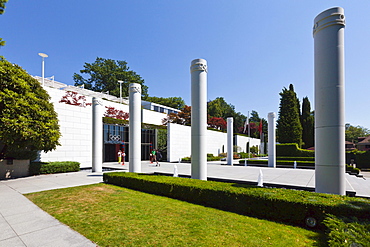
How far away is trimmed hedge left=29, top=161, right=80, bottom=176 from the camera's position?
49.0 feet

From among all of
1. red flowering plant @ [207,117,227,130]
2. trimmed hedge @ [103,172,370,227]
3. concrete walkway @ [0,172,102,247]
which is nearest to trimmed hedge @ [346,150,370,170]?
red flowering plant @ [207,117,227,130]

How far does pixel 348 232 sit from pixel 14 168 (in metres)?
18.5

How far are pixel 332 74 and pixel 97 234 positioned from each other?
27.9ft

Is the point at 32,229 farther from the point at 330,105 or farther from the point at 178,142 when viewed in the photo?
the point at 178,142

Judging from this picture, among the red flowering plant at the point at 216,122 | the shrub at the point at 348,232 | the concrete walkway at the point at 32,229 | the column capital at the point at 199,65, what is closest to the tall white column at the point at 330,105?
the shrub at the point at 348,232

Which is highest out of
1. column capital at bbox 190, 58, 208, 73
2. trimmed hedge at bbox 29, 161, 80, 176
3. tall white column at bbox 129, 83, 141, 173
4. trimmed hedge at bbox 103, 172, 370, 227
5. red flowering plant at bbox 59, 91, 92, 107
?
red flowering plant at bbox 59, 91, 92, 107

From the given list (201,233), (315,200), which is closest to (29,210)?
(201,233)

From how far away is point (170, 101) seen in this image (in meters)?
63.1

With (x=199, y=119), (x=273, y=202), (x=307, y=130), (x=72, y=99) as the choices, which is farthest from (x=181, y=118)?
(x=273, y=202)

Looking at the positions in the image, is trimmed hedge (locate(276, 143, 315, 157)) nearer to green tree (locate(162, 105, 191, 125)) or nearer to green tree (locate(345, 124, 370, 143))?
green tree (locate(162, 105, 191, 125))

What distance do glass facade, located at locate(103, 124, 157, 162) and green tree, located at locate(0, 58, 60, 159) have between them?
1151cm

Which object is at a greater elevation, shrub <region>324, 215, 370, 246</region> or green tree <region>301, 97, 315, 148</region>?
green tree <region>301, 97, 315, 148</region>

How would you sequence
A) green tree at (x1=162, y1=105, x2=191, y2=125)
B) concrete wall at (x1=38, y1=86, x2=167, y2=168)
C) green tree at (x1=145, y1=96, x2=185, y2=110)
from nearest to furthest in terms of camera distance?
concrete wall at (x1=38, y1=86, x2=167, y2=168) < green tree at (x1=162, y1=105, x2=191, y2=125) < green tree at (x1=145, y1=96, x2=185, y2=110)

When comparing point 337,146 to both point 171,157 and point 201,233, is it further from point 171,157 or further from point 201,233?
point 171,157
